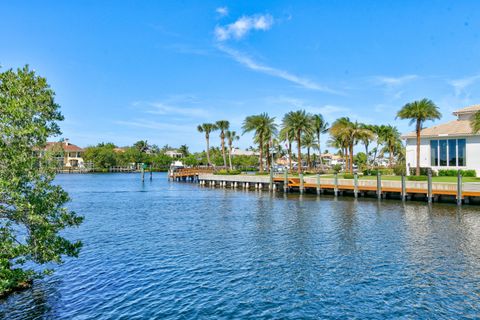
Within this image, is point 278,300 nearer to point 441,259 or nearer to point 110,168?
point 441,259

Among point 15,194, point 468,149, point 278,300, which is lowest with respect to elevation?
point 278,300

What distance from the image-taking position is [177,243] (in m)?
22.5

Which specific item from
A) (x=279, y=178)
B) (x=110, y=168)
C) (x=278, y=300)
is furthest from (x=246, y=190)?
(x=110, y=168)

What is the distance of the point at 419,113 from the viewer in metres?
49.3

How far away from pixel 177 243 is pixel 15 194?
38.8ft

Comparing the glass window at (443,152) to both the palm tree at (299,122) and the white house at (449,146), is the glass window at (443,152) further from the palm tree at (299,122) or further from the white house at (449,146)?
the palm tree at (299,122)

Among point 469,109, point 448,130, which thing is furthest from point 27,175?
point 469,109

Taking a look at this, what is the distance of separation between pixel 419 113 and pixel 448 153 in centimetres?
779

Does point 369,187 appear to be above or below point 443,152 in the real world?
below

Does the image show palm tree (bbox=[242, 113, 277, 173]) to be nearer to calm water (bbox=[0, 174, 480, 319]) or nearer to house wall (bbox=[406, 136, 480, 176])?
house wall (bbox=[406, 136, 480, 176])

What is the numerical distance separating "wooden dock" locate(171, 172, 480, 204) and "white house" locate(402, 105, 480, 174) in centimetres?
1271

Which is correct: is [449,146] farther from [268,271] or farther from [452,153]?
[268,271]

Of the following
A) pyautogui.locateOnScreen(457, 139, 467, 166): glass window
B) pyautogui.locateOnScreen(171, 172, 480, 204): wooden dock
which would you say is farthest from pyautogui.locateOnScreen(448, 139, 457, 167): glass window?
pyautogui.locateOnScreen(171, 172, 480, 204): wooden dock

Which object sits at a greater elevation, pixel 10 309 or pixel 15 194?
pixel 15 194
